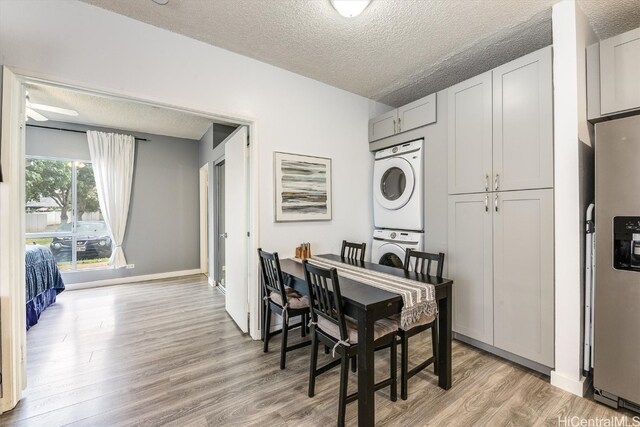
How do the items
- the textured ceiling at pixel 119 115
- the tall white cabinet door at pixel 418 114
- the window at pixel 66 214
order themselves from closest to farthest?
the tall white cabinet door at pixel 418 114
the textured ceiling at pixel 119 115
the window at pixel 66 214

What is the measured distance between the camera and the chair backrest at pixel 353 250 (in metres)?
2.78

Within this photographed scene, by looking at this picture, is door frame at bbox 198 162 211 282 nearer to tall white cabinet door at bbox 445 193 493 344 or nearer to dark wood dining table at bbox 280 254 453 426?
dark wood dining table at bbox 280 254 453 426

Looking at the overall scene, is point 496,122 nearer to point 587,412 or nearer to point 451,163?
point 451,163

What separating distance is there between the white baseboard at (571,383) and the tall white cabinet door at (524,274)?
0.09 meters

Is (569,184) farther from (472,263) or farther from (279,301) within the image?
(279,301)

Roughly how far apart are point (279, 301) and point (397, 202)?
1620 millimetres

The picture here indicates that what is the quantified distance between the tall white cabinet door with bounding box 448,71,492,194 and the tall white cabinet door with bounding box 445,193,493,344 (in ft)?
0.46

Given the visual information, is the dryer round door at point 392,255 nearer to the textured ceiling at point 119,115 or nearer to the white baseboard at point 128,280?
the textured ceiling at point 119,115

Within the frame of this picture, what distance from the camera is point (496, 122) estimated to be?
2230 millimetres

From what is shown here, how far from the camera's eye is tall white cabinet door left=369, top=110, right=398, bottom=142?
3053 millimetres

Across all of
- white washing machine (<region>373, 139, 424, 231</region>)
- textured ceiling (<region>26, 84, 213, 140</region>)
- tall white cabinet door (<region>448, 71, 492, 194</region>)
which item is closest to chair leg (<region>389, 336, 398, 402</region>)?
white washing machine (<region>373, 139, 424, 231</region>)

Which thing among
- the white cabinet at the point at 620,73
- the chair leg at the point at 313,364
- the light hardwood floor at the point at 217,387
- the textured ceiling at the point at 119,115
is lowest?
the light hardwood floor at the point at 217,387

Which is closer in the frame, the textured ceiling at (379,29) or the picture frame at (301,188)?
the textured ceiling at (379,29)

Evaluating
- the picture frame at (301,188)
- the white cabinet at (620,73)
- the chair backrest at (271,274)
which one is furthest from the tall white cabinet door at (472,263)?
the chair backrest at (271,274)
